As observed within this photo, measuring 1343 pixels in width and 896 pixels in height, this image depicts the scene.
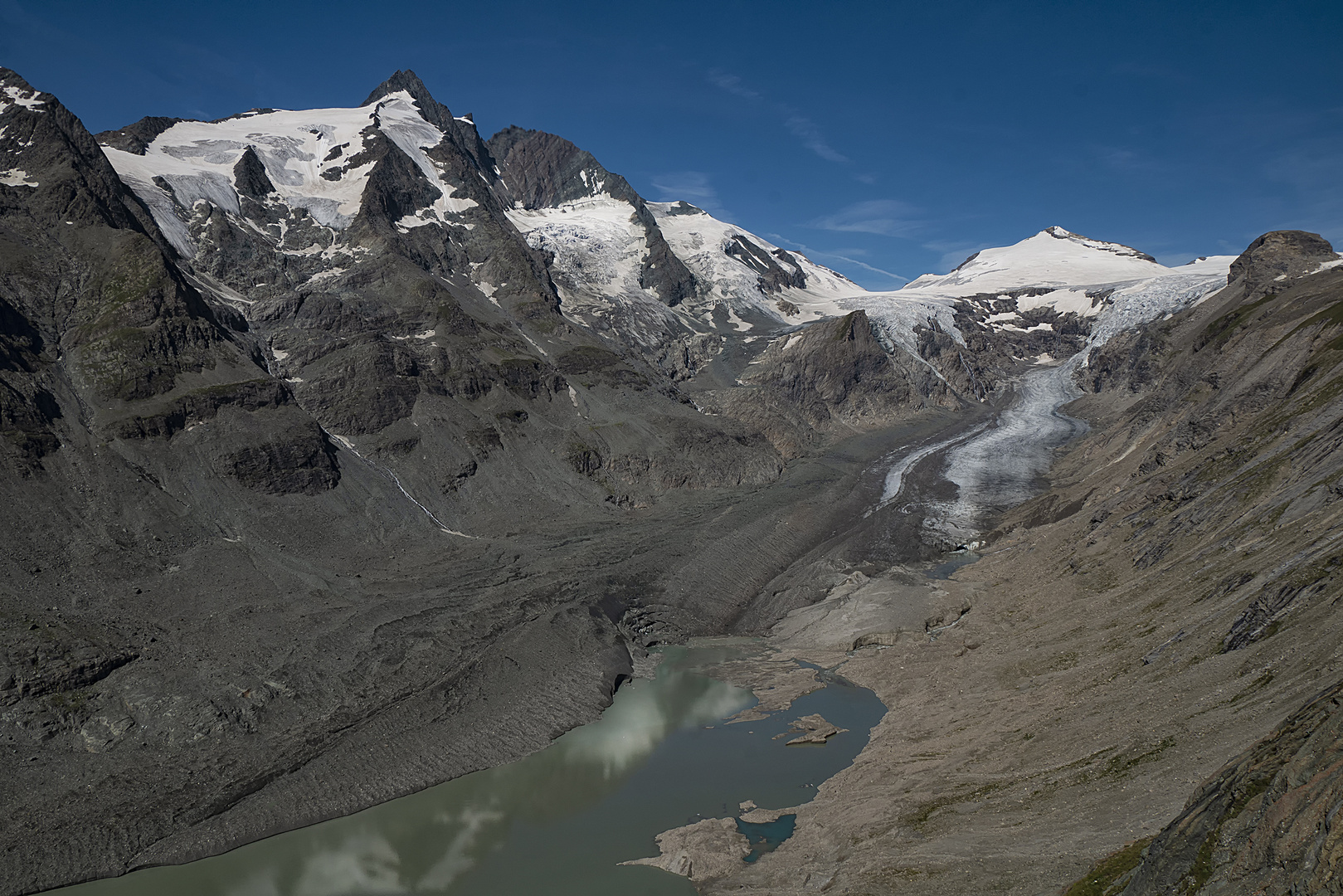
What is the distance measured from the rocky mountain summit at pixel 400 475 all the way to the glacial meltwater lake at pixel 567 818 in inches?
53.5

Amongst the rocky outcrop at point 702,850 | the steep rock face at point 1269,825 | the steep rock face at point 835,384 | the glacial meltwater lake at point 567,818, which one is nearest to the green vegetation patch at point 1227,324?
the steep rock face at point 835,384

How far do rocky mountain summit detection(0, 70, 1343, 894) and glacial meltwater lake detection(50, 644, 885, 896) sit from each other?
4.45 feet

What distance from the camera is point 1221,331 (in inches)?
4144

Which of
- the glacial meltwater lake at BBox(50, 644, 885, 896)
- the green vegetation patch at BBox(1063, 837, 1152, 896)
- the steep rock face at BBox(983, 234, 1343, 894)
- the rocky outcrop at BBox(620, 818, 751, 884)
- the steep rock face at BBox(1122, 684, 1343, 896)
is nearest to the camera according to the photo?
the steep rock face at BBox(1122, 684, 1343, 896)

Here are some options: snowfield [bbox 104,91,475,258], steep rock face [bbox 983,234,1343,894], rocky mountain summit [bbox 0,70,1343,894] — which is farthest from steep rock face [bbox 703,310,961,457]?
snowfield [bbox 104,91,475,258]

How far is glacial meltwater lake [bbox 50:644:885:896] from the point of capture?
108ft

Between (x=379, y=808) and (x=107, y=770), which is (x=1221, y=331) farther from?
(x=107, y=770)

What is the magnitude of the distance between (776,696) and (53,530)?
48183 millimetres

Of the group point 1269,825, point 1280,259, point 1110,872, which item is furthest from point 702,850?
point 1280,259

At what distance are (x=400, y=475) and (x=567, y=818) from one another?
53.1 metres

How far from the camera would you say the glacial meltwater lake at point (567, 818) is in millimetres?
33000

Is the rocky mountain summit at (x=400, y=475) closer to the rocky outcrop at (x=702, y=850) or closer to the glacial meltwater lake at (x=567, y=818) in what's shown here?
the glacial meltwater lake at (x=567, y=818)

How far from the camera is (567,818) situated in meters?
37.9

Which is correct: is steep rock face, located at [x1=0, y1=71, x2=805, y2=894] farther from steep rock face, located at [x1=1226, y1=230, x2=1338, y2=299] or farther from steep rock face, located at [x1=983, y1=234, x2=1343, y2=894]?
steep rock face, located at [x1=1226, y1=230, x2=1338, y2=299]
